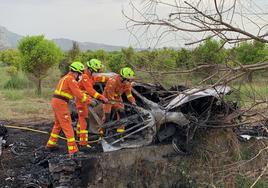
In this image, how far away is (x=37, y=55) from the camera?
739 inches

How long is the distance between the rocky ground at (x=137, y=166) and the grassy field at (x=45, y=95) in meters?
1.89

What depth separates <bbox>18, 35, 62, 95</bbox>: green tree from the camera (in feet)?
61.8

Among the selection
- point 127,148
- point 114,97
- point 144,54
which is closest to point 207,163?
point 127,148

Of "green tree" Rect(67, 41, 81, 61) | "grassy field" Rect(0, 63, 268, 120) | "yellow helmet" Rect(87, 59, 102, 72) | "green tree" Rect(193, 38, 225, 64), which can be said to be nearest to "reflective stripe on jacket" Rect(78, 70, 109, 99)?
"yellow helmet" Rect(87, 59, 102, 72)

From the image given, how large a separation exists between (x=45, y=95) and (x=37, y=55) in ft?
6.45

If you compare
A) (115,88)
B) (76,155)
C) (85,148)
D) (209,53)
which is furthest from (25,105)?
(209,53)

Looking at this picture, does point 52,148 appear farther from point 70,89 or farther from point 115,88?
point 115,88

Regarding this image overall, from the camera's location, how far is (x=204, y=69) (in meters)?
4.46

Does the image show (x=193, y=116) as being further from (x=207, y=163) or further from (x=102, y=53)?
(x=102, y=53)

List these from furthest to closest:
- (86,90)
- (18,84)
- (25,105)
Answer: (18,84) < (25,105) < (86,90)

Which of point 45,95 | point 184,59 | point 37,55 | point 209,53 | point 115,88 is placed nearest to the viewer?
point 184,59

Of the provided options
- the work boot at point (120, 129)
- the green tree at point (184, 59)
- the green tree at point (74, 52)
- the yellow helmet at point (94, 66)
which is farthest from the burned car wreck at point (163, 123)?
→ the green tree at point (74, 52)

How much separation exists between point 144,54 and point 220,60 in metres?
0.81

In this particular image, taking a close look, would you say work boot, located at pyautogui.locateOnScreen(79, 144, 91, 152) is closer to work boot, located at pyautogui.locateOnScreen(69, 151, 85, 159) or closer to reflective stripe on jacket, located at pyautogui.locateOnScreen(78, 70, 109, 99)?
work boot, located at pyautogui.locateOnScreen(69, 151, 85, 159)
